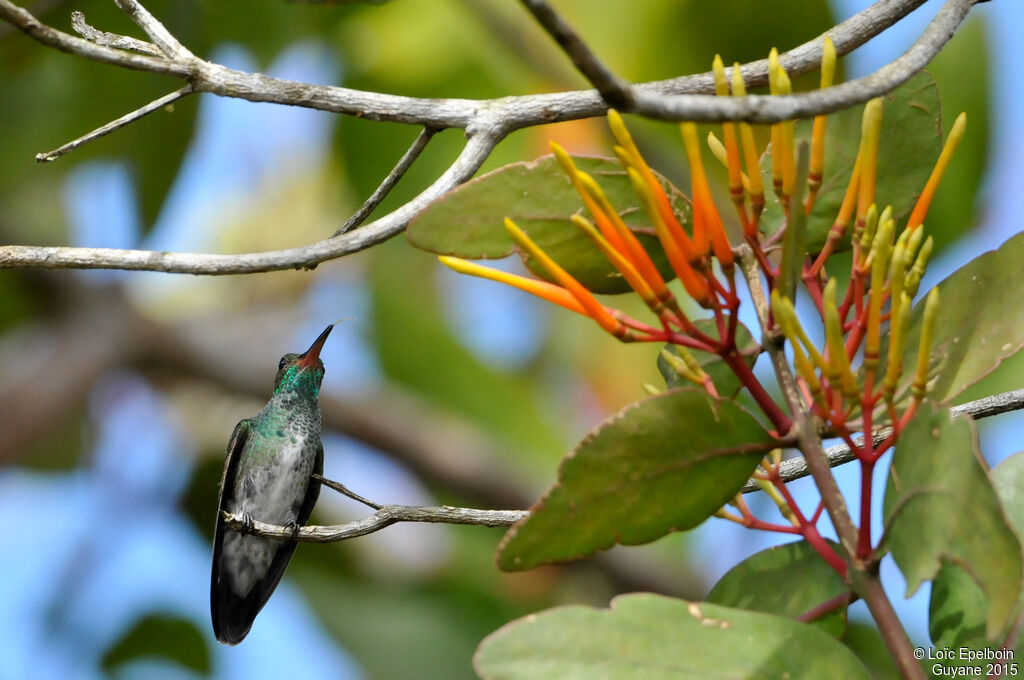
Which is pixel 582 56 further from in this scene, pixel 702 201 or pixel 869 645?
pixel 869 645

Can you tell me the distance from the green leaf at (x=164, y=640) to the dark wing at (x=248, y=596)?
98cm

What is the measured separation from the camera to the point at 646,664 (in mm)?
853

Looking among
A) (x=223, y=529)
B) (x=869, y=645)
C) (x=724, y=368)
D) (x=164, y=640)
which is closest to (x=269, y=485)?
(x=223, y=529)

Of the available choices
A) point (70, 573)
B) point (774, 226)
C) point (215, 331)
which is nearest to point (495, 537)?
point (215, 331)

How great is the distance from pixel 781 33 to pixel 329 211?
2.30 m

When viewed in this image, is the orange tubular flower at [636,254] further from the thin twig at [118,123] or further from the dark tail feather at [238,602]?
the dark tail feather at [238,602]

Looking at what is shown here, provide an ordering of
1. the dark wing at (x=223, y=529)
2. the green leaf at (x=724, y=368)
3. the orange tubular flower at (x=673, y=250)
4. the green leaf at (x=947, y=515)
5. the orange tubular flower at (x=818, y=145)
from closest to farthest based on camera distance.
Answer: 1. the green leaf at (x=947, y=515)
2. the orange tubular flower at (x=673, y=250)
3. the orange tubular flower at (x=818, y=145)
4. the green leaf at (x=724, y=368)
5. the dark wing at (x=223, y=529)

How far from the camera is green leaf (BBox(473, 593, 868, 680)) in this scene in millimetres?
841

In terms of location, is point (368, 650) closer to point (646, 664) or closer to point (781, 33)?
point (781, 33)

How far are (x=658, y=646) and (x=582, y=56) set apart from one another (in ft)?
1.50

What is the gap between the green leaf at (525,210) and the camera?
0.99 meters

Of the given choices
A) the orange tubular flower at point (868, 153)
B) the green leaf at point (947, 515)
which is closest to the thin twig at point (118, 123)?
the orange tubular flower at point (868, 153)

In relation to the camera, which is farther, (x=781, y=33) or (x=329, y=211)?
(x=329, y=211)

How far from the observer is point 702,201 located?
0.89 m
